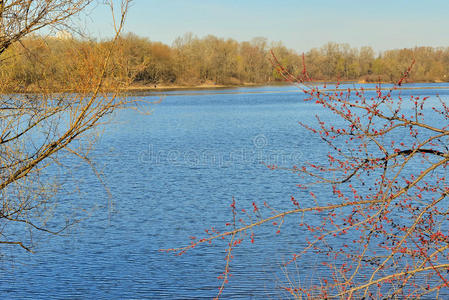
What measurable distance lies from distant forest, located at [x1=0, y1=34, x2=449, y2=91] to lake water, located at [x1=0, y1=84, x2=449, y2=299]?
3.73 feet

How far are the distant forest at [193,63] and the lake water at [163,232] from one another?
3.73 feet

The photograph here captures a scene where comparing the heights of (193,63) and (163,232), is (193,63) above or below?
above

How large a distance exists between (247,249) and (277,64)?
7.23 meters

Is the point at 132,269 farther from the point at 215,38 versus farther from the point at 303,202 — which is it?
the point at 215,38

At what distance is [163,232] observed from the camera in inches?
487

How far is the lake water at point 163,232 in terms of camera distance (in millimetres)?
9445

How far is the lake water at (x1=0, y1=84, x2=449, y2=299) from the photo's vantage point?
31.0 ft

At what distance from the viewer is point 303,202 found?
47.5 ft

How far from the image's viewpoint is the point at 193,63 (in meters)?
96.7

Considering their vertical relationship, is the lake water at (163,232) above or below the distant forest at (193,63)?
below

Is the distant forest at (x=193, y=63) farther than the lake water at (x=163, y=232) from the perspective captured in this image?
No

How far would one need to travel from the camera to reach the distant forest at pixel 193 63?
7215 mm

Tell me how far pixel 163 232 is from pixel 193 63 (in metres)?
86.3

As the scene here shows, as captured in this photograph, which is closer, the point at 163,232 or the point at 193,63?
the point at 163,232
